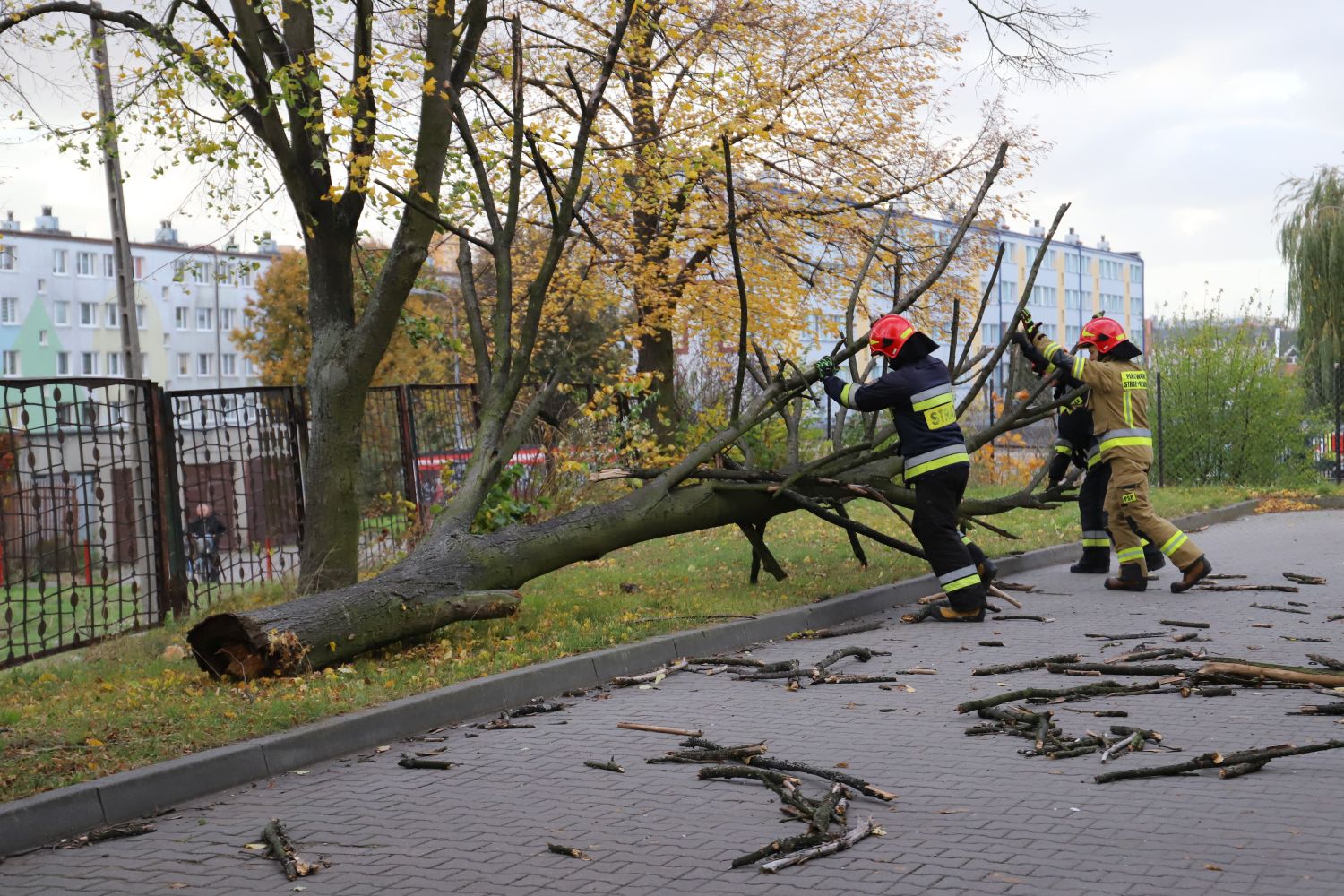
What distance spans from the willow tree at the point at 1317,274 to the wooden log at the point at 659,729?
25.7m

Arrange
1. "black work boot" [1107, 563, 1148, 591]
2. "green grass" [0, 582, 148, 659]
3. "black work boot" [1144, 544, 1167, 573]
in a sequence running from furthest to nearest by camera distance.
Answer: "black work boot" [1144, 544, 1167, 573], "black work boot" [1107, 563, 1148, 591], "green grass" [0, 582, 148, 659]

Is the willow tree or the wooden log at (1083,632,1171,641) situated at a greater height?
the willow tree

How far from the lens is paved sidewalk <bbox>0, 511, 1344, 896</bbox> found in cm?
426

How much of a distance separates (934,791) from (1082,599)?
6.09 m

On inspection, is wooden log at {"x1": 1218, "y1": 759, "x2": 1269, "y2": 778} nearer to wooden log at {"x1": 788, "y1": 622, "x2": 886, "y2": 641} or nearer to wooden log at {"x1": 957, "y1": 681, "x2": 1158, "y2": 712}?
wooden log at {"x1": 957, "y1": 681, "x2": 1158, "y2": 712}

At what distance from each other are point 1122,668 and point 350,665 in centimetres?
418

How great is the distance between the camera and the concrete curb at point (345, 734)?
5117mm

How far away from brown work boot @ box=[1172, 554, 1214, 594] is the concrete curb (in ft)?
8.94

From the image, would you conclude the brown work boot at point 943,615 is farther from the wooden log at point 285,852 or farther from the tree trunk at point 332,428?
the wooden log at point 285,852

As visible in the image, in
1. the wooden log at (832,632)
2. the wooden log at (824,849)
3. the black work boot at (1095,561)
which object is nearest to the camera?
the wooden log at (824,849)

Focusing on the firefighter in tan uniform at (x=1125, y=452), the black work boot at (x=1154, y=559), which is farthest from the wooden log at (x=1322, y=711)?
the black work boot at (x=1154, y=559)

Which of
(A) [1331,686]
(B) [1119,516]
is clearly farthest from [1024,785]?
(B) [1119,516]

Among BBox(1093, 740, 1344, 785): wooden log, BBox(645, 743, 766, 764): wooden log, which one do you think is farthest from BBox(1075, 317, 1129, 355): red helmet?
BBox(645, 743, 766, 764): wooden log

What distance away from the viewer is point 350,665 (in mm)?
7906
